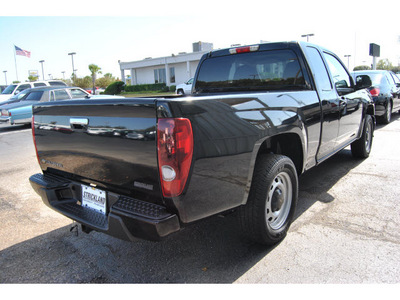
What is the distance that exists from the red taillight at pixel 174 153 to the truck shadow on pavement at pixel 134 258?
0.48 metres

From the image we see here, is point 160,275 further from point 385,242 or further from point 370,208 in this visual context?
point 370,208

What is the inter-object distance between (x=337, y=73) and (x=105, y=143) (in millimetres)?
3720

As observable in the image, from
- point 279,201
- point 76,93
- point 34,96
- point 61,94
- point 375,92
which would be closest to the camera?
point 279,201

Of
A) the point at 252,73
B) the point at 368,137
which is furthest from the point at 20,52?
the point at 368,137

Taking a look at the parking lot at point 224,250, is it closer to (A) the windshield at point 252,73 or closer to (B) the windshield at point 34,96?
(A) the windshield at point 252,73

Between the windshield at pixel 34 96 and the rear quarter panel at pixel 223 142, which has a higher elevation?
the windshield at pixel 34 96

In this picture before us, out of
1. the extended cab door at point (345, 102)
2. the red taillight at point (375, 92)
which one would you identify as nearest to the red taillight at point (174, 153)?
the extended cab door at point (345, 102)

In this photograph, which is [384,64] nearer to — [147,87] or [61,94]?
[147,87]

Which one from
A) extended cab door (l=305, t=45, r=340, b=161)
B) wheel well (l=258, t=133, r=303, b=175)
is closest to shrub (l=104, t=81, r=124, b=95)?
extended cab door (l=305, t=45, r=340, b=161)

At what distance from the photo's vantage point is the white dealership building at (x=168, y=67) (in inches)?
1567

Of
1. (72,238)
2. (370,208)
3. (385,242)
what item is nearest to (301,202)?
(370,208)

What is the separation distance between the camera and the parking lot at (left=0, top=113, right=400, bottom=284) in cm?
253

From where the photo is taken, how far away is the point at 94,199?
8.17 feet

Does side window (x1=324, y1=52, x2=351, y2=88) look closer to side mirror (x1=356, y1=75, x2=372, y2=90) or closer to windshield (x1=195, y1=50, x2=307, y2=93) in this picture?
side mirror (x1=356, y1=75, x2=372, y2=90)
